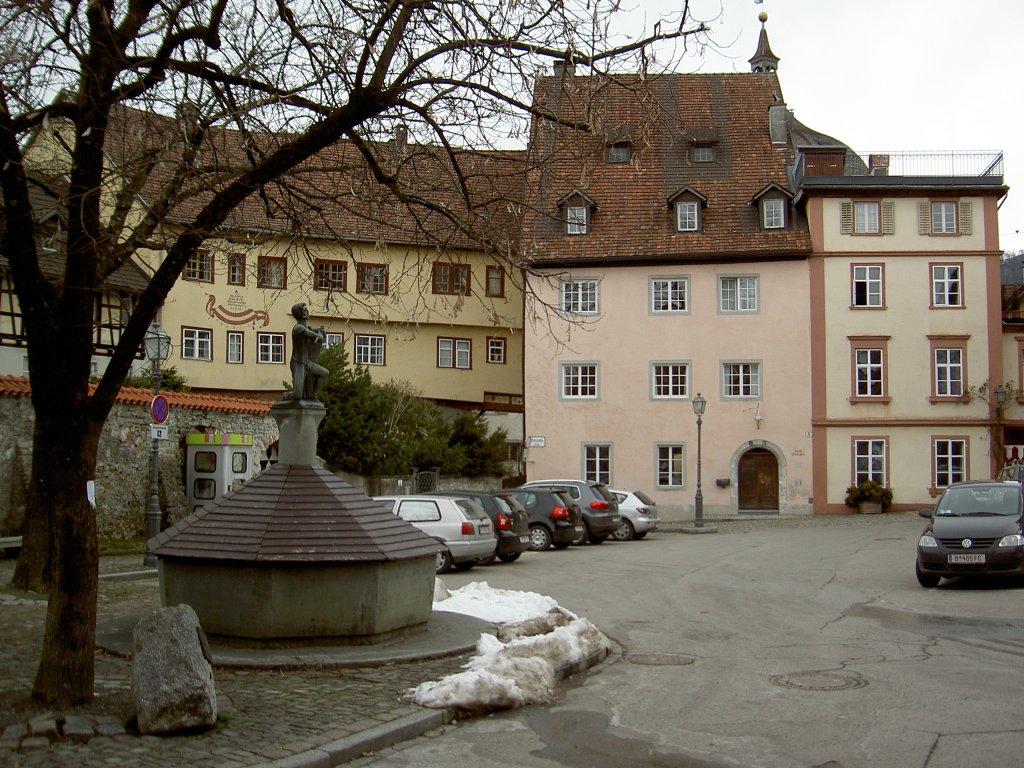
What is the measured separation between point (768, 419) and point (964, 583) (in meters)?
25.1

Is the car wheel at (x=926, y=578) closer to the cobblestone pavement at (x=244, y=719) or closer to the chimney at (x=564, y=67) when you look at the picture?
the cobblestone pavement at (x=244, y=719)

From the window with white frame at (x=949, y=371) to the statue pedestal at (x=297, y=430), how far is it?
1417 inches

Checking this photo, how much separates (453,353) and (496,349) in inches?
86.1

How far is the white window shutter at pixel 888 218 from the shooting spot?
1708 inches

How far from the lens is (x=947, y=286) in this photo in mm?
43375

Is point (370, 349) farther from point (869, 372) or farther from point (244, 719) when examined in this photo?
point (244, 719)


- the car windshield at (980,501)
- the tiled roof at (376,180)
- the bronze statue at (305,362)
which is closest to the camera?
the tiled roof at (376,180)

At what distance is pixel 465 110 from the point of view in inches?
386

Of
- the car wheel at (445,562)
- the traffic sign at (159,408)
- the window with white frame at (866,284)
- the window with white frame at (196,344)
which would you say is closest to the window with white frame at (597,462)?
the window with white frame at (866,284)

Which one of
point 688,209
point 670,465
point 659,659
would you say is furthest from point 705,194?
point 659,659

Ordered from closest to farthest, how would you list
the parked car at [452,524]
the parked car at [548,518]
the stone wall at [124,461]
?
1. the parked car at [452,524]
2. the stone wall at [124,461]
3. the parked car at [548,518]

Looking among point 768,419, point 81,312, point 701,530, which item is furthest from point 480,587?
point 768,419

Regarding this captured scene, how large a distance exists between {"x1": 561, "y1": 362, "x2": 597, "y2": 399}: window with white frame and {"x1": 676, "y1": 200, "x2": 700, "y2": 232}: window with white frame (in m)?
6.56

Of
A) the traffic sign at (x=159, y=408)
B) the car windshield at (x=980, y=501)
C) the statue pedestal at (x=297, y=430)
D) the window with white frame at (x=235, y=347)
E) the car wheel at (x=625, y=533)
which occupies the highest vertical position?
the window with white frame at (x=235, y=347)
